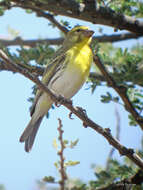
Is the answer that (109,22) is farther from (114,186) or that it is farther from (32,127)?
(114,186)

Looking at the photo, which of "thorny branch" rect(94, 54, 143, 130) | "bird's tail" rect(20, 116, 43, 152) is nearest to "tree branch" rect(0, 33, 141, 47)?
"bird's tail" rect(20, 116, 43, 152)

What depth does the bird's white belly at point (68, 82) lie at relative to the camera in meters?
3.86

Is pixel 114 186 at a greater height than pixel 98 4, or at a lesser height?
lesser

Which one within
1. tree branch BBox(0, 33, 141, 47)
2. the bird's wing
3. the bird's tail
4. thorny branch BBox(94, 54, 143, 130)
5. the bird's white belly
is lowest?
thorny branch BBox(94, 54, 143, 130)

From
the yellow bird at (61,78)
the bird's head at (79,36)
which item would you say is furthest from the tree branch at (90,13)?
the bird's head at (79,36)

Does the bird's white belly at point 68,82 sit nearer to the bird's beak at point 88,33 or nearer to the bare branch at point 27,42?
the bird's beak at point 88,33

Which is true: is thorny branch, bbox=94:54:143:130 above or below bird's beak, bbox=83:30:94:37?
below

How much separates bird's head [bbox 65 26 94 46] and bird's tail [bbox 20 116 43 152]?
41.8 inches

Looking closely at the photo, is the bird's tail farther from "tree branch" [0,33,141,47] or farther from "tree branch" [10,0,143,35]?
"tree branch" [10,0,143,35]

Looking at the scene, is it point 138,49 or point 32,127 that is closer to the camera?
point 32,127

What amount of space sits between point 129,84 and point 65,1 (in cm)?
105

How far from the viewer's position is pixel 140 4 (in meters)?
3.87

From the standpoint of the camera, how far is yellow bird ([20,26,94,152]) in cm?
385

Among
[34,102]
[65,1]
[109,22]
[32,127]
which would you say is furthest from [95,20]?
[32,127]
